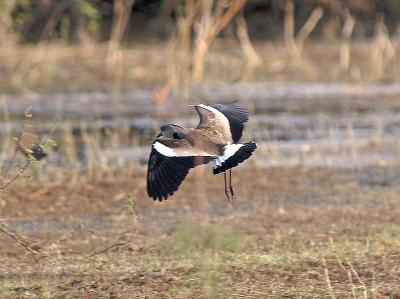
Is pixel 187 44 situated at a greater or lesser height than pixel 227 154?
greater

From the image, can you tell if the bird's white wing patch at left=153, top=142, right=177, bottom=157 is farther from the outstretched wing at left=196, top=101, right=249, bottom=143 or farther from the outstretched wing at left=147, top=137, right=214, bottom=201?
the outstretched wing at left=196, top=101, right=249, bottom=143

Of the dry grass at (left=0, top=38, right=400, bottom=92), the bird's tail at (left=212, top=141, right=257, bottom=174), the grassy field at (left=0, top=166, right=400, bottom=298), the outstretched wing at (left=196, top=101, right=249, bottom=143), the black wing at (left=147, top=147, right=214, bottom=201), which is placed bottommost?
the grassy field at (left=0, top=166, right=400, bottom=298)

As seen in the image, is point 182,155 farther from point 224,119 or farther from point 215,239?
point 215,239

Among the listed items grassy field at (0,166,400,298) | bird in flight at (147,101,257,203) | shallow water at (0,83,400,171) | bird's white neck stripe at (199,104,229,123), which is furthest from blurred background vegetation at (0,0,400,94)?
bird in flight at (147,101,257,203)

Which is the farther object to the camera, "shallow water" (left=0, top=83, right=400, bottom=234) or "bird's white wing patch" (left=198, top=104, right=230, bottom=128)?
"shallow water" (left=0, top=83, right=400, bottom=234)

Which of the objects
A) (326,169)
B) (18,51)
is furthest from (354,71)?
(326,169)

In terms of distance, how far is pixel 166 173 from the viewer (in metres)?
6.70

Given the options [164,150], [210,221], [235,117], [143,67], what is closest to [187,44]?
[143,67]

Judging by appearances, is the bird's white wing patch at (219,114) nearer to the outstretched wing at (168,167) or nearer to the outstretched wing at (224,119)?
the outstretched wing at (224,119)

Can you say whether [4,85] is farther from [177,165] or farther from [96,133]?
[177,165]

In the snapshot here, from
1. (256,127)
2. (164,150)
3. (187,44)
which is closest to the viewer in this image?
(164,150)

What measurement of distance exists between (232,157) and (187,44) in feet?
37.2

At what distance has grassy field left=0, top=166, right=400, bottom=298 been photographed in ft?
21.8

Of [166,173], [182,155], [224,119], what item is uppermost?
[224,119]
